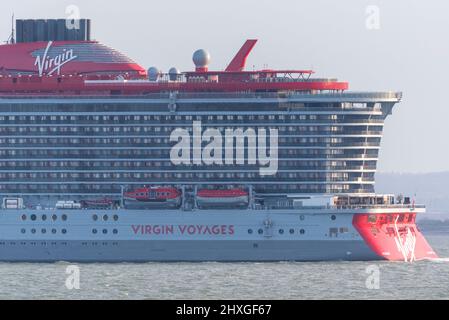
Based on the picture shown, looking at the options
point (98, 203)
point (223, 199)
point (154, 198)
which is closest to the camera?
point (223, 199)

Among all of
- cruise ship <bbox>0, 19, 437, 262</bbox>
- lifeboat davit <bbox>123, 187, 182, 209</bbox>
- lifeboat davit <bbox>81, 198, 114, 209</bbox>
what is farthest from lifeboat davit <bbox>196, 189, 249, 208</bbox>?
lifeboat davit <bbox>81, 198, 114, 209</bbox>

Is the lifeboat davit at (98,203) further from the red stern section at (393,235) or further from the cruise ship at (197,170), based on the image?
the red stern section at (393,235)

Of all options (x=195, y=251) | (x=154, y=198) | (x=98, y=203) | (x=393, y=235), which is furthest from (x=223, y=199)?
(x=393, y=235)

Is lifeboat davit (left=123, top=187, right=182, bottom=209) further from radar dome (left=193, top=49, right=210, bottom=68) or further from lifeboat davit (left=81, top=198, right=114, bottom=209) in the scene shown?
radar dome (left=193, top=49, right=210, bottom=68)

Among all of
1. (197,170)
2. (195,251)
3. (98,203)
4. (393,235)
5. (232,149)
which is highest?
(232,149)

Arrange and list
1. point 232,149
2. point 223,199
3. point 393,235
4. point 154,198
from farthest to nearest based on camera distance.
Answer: point 232,149, point 393,235, point 154,198, point 223,199

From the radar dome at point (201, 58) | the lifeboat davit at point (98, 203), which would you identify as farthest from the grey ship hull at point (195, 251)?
the radar dome at point (201, 58)

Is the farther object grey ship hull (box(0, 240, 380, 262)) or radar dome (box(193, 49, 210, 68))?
radar dome (box(193, 49, 210, 68))

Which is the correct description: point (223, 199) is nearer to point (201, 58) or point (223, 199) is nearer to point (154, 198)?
point (154, 198)
